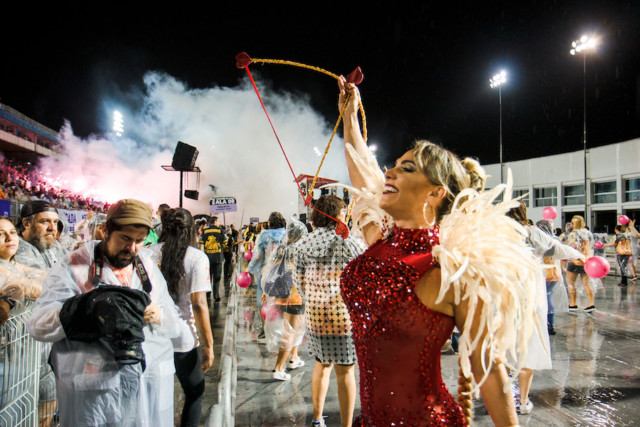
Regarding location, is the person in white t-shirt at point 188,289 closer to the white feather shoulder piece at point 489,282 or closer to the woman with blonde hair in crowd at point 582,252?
the white feather shoulder piece at point 489,282

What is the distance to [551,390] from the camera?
4.40m

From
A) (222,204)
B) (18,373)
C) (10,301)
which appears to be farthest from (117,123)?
(10,301)

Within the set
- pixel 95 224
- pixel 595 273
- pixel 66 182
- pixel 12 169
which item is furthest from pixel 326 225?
pixel 66 182

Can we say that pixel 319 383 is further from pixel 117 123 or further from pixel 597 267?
pixel 117 123

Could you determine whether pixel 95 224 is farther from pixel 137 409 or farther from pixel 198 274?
pixel 137 409

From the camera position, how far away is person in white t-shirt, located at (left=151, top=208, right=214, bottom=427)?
3182 mm

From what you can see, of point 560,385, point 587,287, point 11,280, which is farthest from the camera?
point 587,287

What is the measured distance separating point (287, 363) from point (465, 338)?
14.6 feet

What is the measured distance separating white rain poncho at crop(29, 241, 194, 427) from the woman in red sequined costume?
118cm

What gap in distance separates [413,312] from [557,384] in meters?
4.23

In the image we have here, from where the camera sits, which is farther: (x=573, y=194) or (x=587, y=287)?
(x=573, y=194)

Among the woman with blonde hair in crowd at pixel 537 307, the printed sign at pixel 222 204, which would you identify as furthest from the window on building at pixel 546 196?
the woman with blonde hair in crowd at pixel 537 307

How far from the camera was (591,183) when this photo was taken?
3014 centimetres

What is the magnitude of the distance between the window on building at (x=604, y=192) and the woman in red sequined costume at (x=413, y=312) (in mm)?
34335
